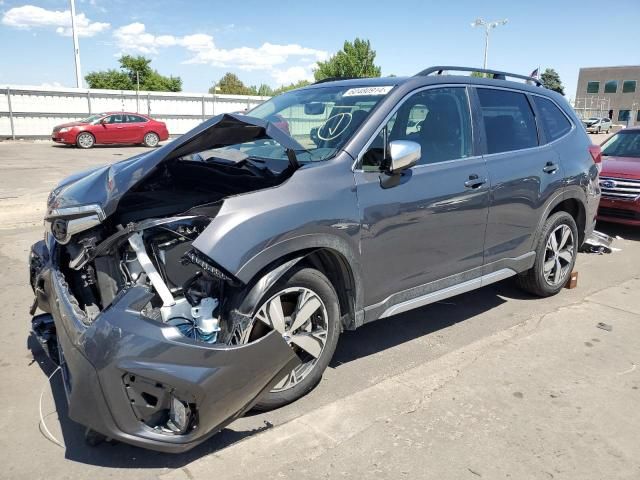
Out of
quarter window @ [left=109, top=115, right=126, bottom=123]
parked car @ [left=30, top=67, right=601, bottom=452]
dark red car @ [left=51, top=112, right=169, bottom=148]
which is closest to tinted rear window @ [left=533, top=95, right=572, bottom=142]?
parked car @ [left=30, top=67, right=601, bottom=452]

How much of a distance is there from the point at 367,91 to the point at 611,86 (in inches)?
3270

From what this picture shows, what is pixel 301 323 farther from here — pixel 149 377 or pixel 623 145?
pixel 623 145

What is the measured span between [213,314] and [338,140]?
139 cm

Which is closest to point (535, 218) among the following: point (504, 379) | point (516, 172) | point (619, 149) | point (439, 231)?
point (516, 172)

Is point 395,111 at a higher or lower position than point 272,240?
higher

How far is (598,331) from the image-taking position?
14.3 ft

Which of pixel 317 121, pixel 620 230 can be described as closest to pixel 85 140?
pixel 620 230

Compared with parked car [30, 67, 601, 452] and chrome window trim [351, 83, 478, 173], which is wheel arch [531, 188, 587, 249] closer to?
parked car [30, 67, 601, 452]

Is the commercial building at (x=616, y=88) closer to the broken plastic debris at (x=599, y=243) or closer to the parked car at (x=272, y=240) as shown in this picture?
the broken plastic debris at (x=599, y=243)

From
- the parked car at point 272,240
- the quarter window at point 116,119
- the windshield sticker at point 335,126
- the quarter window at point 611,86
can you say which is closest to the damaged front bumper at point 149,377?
the parked car at point 272,240

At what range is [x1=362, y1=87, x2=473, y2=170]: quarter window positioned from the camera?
11.3 feet

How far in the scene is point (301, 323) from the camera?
305 cm

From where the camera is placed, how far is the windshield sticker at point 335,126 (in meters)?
3.50

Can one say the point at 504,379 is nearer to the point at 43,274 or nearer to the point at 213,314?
the point at 213,314
